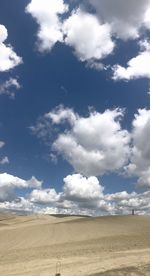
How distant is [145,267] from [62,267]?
5.47 m

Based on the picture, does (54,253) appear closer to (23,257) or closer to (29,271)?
(23,257)

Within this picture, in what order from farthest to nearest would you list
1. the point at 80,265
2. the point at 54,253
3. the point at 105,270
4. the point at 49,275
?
1. the point at 54,253
2. the point at 80,265
3. the point at 105,270
4. the point at 49,275

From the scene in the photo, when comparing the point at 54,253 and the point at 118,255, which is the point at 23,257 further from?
the point at 118,255

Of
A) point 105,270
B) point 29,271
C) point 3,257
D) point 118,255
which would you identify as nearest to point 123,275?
point 105,270

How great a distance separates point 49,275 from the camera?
19.3 meters

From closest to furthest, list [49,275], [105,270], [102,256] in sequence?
[49,275] → [105,270] → [102,256]

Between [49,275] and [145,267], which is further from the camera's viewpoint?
[145,267]

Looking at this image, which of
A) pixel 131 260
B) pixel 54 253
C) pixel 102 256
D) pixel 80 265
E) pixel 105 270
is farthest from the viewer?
pixel 54 253

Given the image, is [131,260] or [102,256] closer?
[131,260]

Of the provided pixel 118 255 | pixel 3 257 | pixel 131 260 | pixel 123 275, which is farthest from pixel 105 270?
pixel 3 257

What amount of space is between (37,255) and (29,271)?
22.4 ft

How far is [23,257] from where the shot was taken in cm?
2606

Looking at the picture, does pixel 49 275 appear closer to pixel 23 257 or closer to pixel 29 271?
pixel 29 271

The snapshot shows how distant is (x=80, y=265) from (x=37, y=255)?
19.8 feet
